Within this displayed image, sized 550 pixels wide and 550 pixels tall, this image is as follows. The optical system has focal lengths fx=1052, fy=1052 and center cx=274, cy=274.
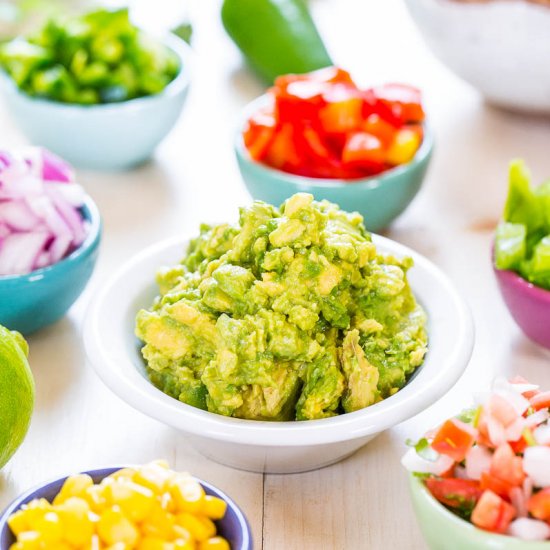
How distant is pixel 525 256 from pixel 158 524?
84 cm

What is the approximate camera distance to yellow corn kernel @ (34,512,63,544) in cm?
115

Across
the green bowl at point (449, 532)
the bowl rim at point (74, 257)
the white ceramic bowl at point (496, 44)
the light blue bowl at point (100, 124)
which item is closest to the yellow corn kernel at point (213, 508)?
the green bowl at point (449, 532)

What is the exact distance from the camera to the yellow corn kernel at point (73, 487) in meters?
1.22

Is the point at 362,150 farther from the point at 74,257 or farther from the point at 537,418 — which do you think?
the point at 537,418

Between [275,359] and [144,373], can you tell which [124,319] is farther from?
[275,359]

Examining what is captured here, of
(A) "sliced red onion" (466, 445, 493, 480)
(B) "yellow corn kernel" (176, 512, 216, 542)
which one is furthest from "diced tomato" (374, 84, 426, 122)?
(B) "yellow corn kernel" (176, 512, 216, 542)

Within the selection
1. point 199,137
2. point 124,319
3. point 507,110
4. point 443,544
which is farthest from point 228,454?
point 507,110

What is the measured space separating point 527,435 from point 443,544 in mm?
162

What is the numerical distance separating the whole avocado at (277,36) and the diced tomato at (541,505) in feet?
5.16

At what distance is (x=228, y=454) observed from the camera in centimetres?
150

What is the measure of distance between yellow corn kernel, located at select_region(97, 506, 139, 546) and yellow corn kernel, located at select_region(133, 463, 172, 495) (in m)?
0.06

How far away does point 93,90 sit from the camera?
2.31 m

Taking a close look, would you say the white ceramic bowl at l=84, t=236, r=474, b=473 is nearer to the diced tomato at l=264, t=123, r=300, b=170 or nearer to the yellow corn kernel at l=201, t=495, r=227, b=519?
the yellow corn kernel at l=201, t=495, r=227, b=519

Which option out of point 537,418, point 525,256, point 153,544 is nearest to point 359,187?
point 525,256
